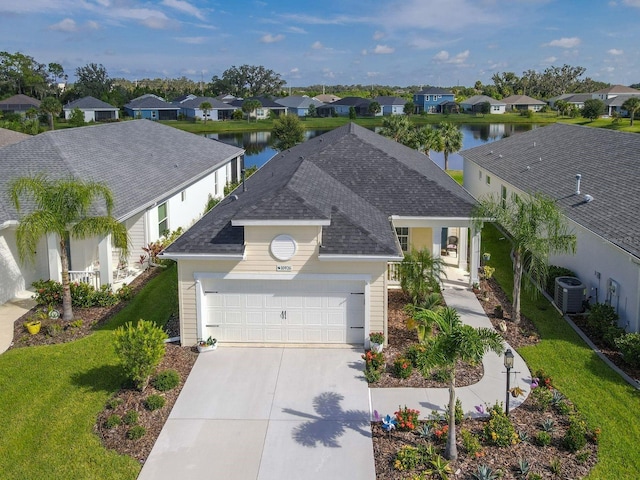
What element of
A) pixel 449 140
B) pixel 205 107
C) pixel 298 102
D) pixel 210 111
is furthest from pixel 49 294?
pixel 298 102

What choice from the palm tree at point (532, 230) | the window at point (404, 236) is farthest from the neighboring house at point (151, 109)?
the palm tree at point (532, 230)

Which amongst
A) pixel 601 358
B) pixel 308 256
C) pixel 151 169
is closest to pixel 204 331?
pixel 308 256

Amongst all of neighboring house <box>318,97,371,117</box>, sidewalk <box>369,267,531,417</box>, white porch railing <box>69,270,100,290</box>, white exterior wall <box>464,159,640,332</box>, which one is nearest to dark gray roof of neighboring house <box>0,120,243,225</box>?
white porch railing <box>69,270,100,290</box>

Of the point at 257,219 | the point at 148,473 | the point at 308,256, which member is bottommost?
the point at 148,473

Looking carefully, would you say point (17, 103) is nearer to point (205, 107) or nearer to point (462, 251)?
point (205, 107)

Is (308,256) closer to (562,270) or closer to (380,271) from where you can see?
(380,271)

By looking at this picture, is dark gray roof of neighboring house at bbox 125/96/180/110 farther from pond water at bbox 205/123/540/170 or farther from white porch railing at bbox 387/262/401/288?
white porch railing at bbox 387/262/401/288
